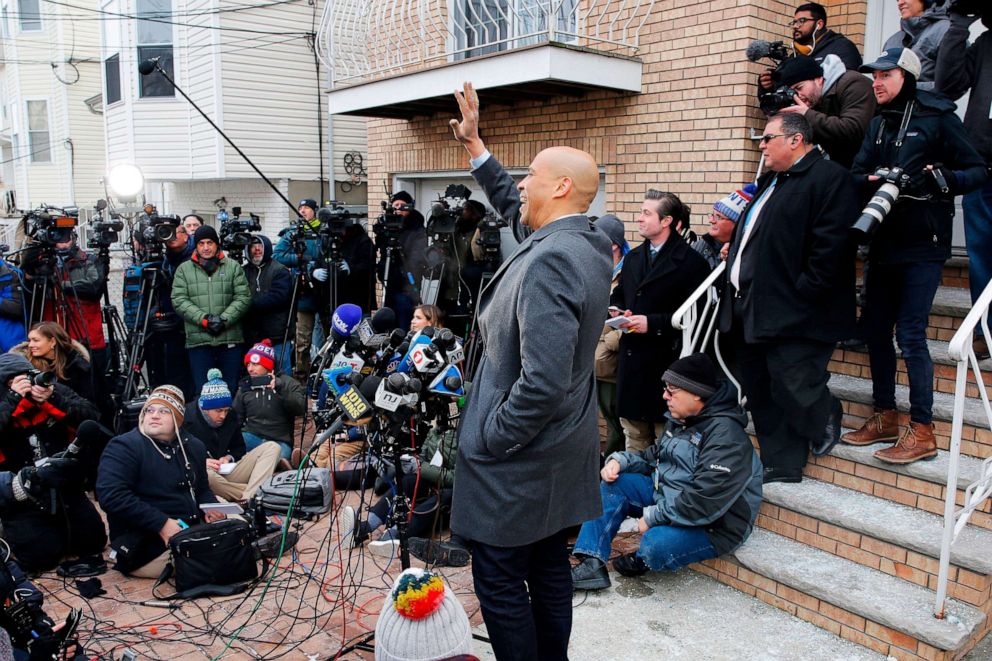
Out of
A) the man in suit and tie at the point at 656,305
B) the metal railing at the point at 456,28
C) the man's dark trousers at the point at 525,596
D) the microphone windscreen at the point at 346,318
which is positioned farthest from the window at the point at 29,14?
the man's dark trousers at the point at 525,596

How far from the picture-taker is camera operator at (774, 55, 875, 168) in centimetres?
457

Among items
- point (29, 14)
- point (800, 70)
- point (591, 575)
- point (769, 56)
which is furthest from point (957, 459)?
point (29, 14)

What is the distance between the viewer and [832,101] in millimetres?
4809

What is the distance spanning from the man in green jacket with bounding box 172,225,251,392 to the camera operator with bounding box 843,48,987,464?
5329 millimetres

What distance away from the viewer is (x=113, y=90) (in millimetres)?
15375

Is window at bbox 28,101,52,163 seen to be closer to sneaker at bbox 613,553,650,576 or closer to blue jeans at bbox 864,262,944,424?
sneaker at bbox 613,553,650,576

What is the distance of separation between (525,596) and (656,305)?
2.63 meters

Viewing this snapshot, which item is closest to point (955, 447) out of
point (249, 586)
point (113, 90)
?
point (249, 586)

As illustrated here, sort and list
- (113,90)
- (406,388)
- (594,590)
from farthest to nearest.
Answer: (113,90), (594,590), (406,388)

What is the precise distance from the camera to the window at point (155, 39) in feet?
45.0

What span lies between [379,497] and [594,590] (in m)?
2.18

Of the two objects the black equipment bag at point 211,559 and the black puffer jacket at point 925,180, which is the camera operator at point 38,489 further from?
the black puffer jacket at point 925,180

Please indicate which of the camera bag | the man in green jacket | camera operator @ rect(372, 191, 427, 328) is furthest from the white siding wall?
the camera bag

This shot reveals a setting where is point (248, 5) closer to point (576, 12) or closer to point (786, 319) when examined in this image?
point (576, 12)
